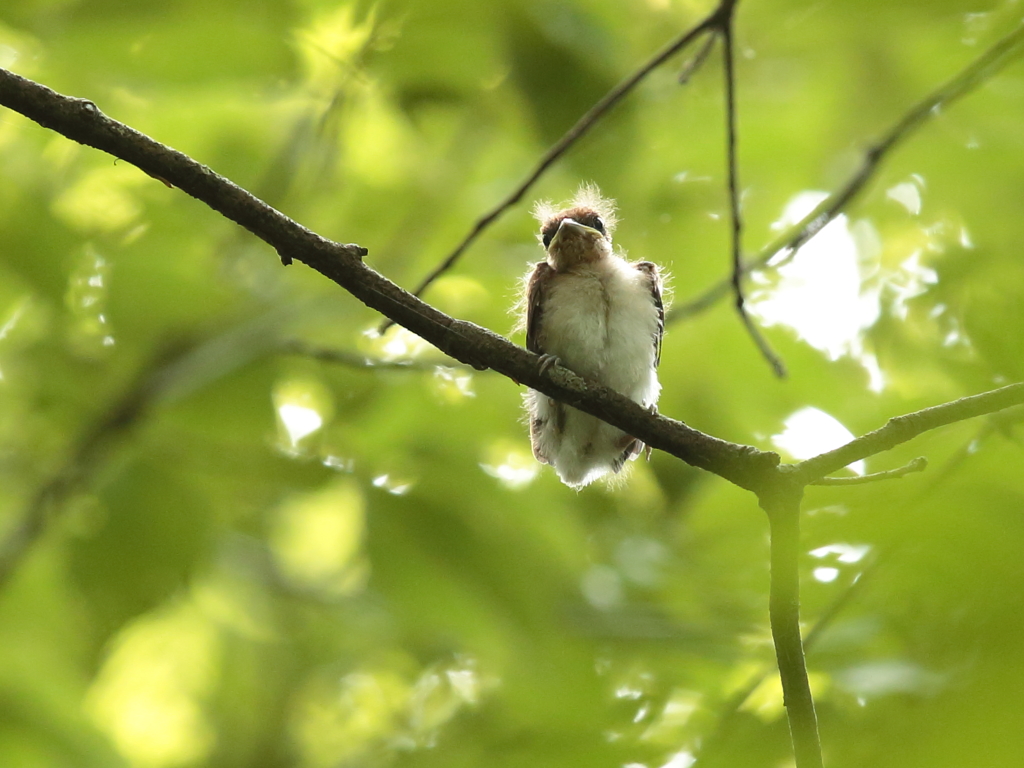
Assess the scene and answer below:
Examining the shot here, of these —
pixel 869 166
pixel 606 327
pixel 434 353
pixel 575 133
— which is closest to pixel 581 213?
pixel 606 327

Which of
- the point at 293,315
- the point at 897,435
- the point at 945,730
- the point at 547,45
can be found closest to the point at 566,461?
the point at 293,315

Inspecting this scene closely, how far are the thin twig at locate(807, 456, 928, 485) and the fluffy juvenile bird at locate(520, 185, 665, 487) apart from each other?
1755mm

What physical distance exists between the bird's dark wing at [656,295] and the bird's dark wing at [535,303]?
0.43m

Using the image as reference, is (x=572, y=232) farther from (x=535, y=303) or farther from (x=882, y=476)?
(x=882, y=476)

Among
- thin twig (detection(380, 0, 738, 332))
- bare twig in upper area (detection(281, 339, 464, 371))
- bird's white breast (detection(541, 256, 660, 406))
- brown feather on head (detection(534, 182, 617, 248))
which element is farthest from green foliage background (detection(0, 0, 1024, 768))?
bird's white breast (detection(541, 256, 660, 406))

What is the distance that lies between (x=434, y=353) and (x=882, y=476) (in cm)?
280

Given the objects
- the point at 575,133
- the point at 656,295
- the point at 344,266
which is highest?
the point at 656,295

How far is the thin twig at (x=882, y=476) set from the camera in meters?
1.73

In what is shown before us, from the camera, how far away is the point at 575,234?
4406mm

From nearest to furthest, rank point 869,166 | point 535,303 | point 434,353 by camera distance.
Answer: point 869,166, point 535,303, point 434,353

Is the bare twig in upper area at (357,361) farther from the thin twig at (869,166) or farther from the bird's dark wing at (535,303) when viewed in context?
the thin twig at (869,166)

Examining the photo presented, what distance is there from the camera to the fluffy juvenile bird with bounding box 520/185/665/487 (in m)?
4.17

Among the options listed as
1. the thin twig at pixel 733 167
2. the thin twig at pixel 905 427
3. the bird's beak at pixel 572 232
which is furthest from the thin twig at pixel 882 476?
the bird's beak at pixel 572 232

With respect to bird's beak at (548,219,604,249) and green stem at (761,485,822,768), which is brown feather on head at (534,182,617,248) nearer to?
bird's beak at (548,219,604,249)
